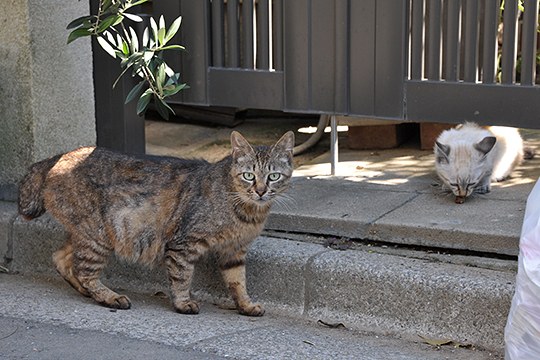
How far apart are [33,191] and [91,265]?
570mm

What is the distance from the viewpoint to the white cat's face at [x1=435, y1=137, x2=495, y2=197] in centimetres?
604

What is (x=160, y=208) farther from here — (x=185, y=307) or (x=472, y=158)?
(x=472, y=158)

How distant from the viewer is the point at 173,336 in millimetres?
5102

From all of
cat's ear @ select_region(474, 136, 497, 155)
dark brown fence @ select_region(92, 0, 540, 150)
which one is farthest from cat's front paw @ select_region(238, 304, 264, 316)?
cat's ear @ select_region(474, 136, 497, 155)

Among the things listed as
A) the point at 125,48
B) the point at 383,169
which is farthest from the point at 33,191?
the point at 383,169

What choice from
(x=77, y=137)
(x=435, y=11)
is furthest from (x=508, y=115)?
(x=77, y=137)

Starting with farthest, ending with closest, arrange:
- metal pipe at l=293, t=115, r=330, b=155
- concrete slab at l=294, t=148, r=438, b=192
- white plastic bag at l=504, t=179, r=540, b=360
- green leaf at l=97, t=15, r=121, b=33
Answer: metal pipe at l=293, t=115, r=330, b=155 → concrete slab at l=294, t=148, r=438, b=192 → green leaf at l=97, t=15, r=121, b=33 → white plastic bag at l=504, t=179, r=540, b=360

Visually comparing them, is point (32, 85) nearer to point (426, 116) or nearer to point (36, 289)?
point (36, 289)

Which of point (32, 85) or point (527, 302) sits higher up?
point (32, 85)

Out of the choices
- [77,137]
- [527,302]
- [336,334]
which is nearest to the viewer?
[527,302]

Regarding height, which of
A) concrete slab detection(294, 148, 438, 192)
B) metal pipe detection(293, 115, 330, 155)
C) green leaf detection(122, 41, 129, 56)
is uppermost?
green leaf detection(122, 41, 129, 56)

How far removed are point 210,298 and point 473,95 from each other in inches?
78.1

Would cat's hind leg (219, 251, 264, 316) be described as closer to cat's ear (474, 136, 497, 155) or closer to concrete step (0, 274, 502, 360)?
concrete step (0, 274, 502, 360)

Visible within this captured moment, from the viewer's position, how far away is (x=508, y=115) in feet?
19.3
